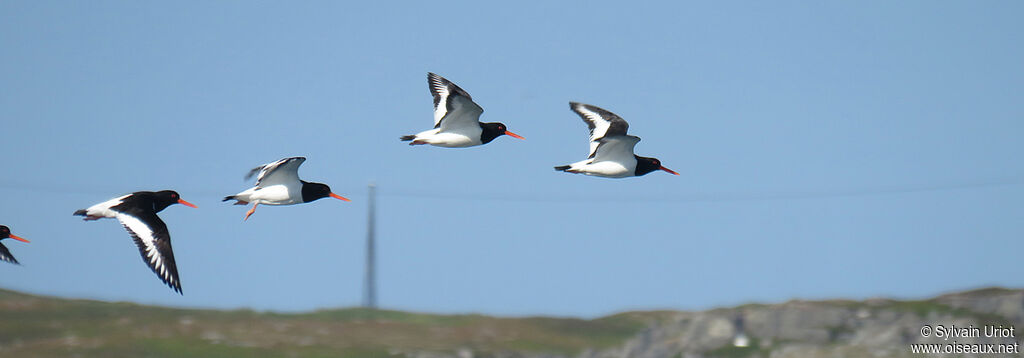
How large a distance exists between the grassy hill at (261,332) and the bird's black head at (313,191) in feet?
195

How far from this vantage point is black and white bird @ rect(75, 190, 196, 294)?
21781 mm

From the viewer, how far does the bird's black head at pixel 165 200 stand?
79.7 feet

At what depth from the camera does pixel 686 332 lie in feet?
317

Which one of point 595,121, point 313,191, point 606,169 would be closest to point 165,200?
point 313,191

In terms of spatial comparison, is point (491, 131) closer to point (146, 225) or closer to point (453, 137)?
point (453, 137)

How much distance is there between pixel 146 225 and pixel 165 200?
1.92 meters

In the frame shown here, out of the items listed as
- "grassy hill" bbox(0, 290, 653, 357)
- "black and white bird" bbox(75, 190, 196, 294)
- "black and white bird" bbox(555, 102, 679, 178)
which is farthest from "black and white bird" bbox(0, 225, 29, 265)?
"grassy hill" bbox(0, 290, 653, 357)

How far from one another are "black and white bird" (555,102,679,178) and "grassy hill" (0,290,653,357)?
6028 cm

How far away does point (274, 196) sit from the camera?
25.3 m

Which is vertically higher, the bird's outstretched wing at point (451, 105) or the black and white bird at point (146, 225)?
the bird's outstretched wing at point (451, 105)

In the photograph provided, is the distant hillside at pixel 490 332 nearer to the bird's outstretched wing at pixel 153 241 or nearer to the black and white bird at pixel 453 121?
the black and white bird at pixel 453 121

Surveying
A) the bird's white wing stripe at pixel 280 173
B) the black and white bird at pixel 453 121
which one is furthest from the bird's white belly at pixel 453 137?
the bird's white wing stripe at pixel 280 173

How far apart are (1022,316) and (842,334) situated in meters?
11.8

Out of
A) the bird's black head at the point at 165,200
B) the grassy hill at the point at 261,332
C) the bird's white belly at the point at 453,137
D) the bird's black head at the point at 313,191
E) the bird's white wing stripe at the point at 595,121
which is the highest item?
the grassy hill at the point at 261,332
